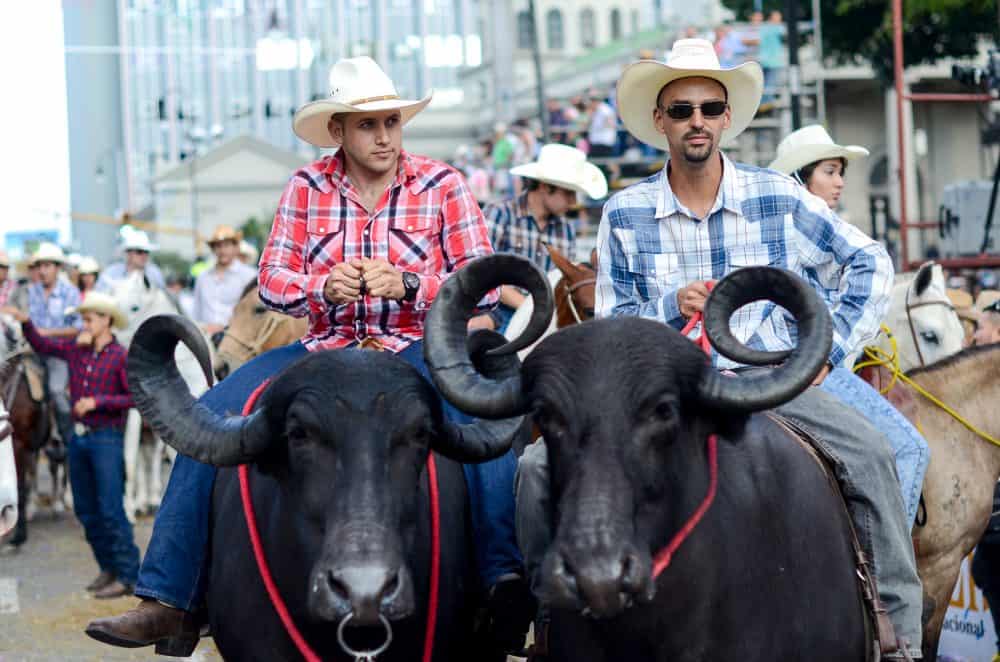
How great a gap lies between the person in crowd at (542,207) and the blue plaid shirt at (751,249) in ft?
15.2

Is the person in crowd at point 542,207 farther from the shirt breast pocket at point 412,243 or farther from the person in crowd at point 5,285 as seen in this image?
the person in crowd at point 5,285

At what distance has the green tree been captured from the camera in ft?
102

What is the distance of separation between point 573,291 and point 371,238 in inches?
126

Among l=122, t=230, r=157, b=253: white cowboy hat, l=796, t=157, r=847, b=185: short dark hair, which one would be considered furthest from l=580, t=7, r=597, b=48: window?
l=796, t=157, r=847, b=185: short dark hair

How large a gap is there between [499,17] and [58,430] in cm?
6744

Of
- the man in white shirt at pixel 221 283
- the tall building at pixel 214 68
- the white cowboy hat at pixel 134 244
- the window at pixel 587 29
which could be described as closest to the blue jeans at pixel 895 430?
the man in white shirt at pixel 221 283

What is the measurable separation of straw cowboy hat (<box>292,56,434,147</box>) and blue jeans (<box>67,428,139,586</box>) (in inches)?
271

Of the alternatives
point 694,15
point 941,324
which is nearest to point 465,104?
point 694,15

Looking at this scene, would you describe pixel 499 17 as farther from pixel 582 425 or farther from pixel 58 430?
pixel 582 425

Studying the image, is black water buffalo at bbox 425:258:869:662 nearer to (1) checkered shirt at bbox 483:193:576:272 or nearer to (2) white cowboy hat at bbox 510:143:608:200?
(2) white cowboy hat at bbox 510:143:608:200

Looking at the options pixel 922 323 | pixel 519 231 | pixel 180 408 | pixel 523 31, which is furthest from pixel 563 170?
pixel 523 31

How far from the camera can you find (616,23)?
406ft

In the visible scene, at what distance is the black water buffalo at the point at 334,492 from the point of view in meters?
4.76

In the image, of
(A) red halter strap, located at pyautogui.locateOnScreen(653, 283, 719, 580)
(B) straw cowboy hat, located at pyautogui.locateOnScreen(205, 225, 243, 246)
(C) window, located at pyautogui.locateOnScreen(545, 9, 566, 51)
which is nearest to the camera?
(A) red halter strap, located at pyautogui.locateOnScreen(653, 283, 719, 580)
